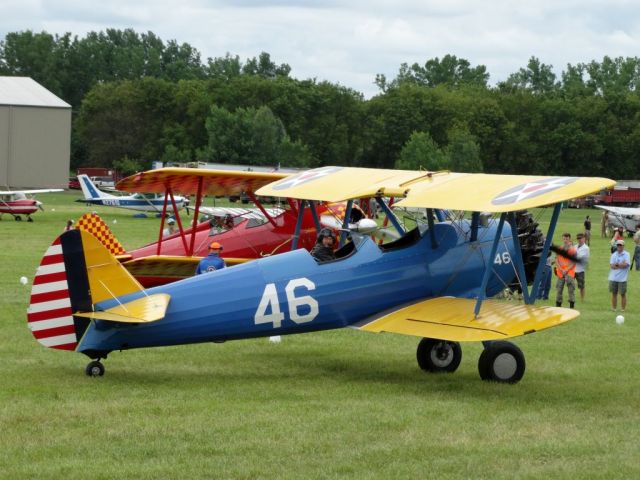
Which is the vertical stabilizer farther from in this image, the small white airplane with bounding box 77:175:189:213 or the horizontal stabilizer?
the small white airplane with bounding box 77:175:189:213

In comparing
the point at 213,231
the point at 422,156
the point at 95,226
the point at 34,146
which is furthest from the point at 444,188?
the point at 422,156

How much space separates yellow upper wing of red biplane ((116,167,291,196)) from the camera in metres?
17.2

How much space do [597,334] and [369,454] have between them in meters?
7.75

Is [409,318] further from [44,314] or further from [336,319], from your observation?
[44,314]

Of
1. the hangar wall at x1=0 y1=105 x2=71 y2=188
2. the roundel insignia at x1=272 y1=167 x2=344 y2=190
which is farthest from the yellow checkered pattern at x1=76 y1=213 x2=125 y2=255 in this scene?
the hangar wall at x1=0 y1=105 x2=71 y2=188

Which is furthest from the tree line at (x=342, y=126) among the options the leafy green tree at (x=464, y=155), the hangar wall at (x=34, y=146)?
the hangar wall at (x=34, y=146)

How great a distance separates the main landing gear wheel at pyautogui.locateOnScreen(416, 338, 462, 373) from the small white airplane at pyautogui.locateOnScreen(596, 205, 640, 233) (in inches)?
1146

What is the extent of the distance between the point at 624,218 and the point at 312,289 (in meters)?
32.5

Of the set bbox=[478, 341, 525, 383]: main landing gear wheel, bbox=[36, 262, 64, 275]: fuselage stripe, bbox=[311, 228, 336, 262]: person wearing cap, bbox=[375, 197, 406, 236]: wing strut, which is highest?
bbox=[375, 197, 406, 236]: wing strut

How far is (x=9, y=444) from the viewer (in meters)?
8.00

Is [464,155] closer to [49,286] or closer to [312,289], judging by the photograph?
[312,289]

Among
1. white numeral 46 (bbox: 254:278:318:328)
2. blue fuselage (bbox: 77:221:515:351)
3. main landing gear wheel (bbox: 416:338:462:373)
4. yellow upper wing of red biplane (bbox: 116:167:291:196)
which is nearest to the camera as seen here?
blue fuselage (bbox: 77:221:515:351)

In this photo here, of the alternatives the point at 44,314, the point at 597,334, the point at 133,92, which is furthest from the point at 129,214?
the point at 133,92

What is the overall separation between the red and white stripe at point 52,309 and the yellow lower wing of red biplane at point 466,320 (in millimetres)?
2853
